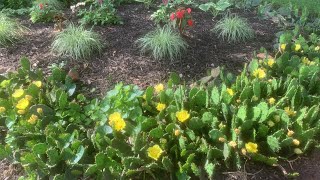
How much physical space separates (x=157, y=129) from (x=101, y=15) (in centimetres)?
264

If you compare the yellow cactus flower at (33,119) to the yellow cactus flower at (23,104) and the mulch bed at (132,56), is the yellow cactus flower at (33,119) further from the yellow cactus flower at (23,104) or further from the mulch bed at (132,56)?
the mulch bed at (132,56)

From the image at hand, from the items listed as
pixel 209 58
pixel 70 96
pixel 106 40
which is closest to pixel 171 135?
pixel 70 96

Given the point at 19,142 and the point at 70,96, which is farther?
the point at 70,96

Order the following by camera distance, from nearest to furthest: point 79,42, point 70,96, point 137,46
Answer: point 70,96 < point 79,42 < point 137,46

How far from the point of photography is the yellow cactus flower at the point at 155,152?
2.78m

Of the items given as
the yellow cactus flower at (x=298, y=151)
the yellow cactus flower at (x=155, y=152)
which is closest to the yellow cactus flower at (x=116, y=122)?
the yellow cactus flower at (x=155, y=152)

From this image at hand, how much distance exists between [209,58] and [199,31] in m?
0.69

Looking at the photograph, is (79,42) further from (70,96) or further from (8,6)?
(8,6)

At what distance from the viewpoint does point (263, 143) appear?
3039 mm

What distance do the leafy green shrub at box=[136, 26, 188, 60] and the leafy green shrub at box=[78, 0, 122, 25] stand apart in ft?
2.53

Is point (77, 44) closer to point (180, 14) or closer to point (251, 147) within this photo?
point (180, 14)

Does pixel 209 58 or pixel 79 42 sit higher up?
pixel 79 42

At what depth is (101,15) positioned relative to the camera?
5.05 m

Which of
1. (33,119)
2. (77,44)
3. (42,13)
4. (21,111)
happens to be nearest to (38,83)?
(21,111)
